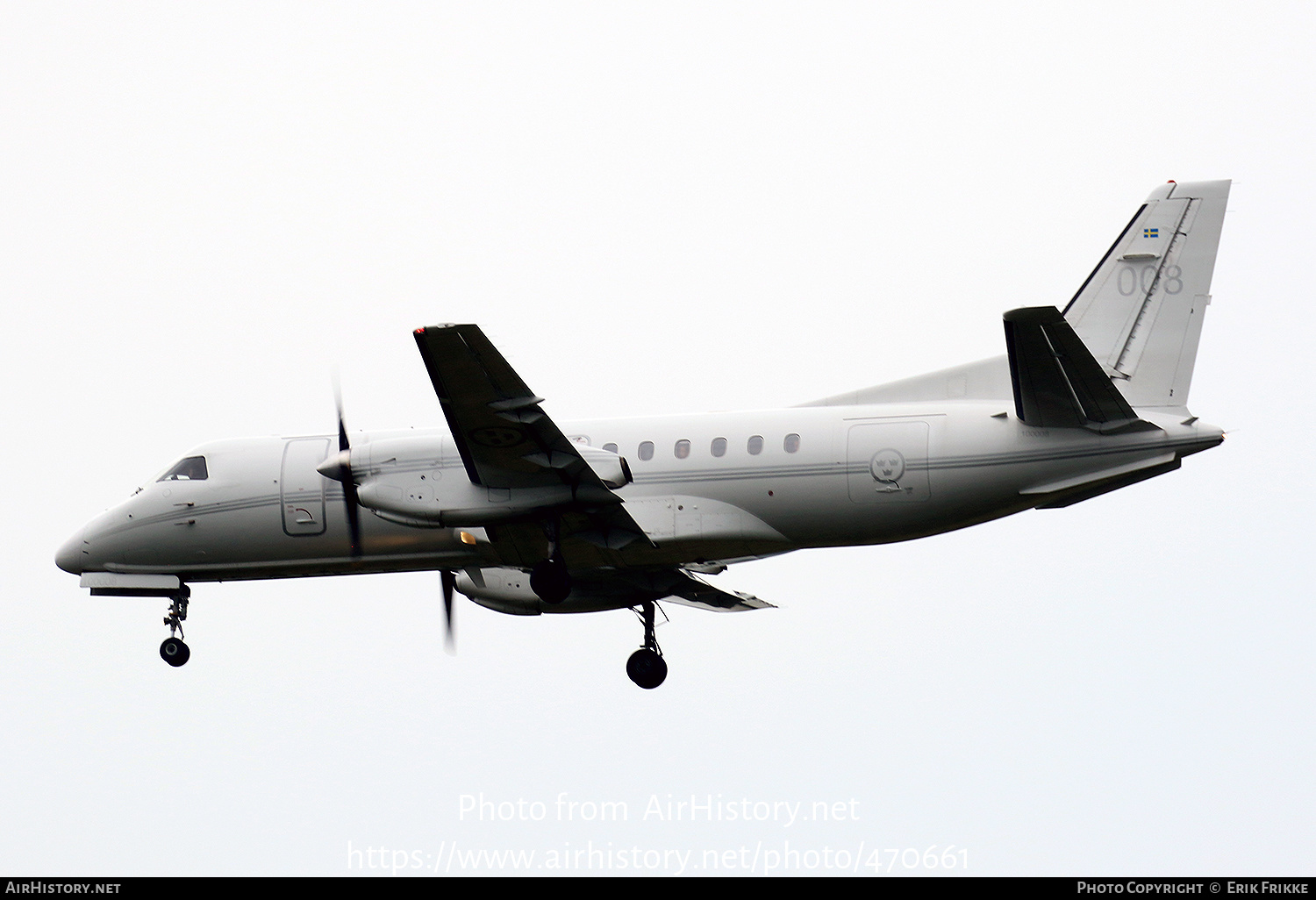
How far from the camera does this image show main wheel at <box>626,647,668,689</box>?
79.0 feet

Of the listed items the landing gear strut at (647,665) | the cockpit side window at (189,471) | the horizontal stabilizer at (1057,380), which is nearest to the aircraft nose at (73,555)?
the cockpit side window at (189,471)

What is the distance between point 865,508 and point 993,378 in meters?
2.63

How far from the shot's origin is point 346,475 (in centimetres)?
2067

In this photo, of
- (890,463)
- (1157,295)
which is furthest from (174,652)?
(1157,295)

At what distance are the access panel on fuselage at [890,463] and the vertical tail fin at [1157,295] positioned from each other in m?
2.81

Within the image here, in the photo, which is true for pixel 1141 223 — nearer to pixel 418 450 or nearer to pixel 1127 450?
pixel 1127 450

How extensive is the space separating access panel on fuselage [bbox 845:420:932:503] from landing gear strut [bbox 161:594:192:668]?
11147 millimetres

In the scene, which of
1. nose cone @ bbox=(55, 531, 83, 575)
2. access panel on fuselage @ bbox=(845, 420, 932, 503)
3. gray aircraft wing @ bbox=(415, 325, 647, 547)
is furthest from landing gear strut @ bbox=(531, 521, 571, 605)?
nose cone @ bbox=(55, 531, 83, 575)

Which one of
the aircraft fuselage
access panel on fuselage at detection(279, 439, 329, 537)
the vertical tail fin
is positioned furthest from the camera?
access panel on fuselage at detection(279, 439, 329, 537)

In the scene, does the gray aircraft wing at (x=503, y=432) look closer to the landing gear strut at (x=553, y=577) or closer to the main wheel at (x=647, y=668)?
the landing gear strut at (x=553, y=577)

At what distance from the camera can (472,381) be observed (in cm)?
1853

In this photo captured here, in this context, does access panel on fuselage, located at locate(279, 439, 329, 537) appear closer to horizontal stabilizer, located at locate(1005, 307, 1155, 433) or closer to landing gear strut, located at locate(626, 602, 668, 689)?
landing gear strut, located at locate(626, 602, 668, 689)

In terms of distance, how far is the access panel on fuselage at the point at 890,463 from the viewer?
64.8 ft

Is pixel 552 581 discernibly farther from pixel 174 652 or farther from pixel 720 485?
pixel 174 652
